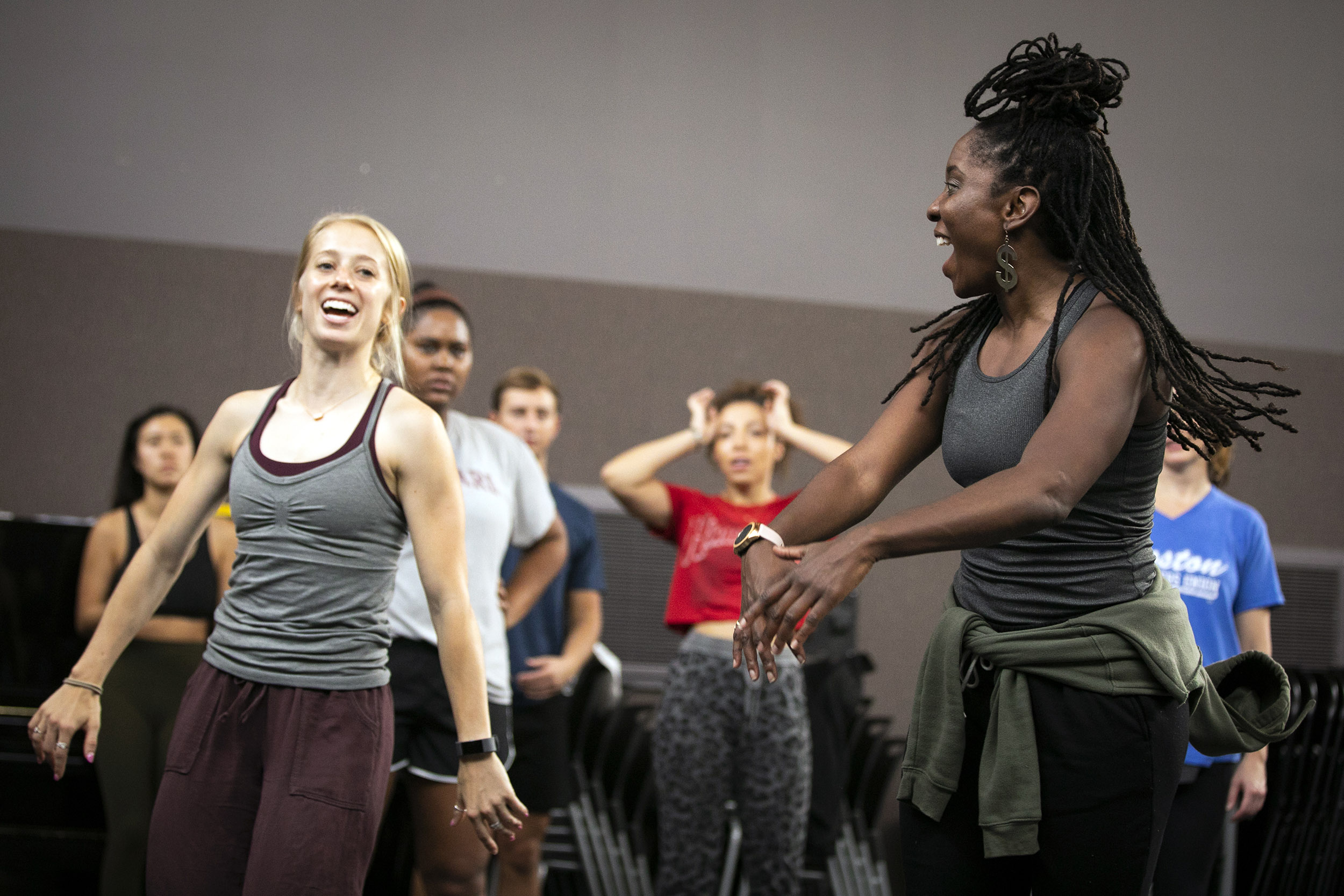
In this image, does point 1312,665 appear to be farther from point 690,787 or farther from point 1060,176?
point 1060,176

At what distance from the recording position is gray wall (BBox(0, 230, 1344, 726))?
4.75 meters

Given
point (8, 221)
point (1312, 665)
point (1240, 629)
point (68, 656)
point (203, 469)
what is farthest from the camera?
point (1312, 665)

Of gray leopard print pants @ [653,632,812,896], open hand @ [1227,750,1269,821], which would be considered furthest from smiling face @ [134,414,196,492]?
open hand @ [1227,750,1269,821]

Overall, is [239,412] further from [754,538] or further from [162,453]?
[162,453]

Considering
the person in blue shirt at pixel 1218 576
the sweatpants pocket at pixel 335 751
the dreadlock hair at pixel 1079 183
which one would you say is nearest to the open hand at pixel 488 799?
the sweatpants pocket at pixel 335 751

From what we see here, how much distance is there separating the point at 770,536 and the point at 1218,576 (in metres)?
1.82

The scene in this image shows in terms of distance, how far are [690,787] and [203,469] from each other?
1.68 meters


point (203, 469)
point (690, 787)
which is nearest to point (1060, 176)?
point (203, 469)

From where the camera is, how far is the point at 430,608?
1.82 metres

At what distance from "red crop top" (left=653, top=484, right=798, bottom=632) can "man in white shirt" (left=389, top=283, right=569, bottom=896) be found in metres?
0.64

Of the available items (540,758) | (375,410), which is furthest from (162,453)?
(375,410)

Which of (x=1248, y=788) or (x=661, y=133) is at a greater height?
(x=661, y=133)

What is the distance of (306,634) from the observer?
5.78ft

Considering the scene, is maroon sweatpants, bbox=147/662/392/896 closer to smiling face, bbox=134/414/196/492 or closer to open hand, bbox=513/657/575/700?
open hand, bbox=513/657/575/700
